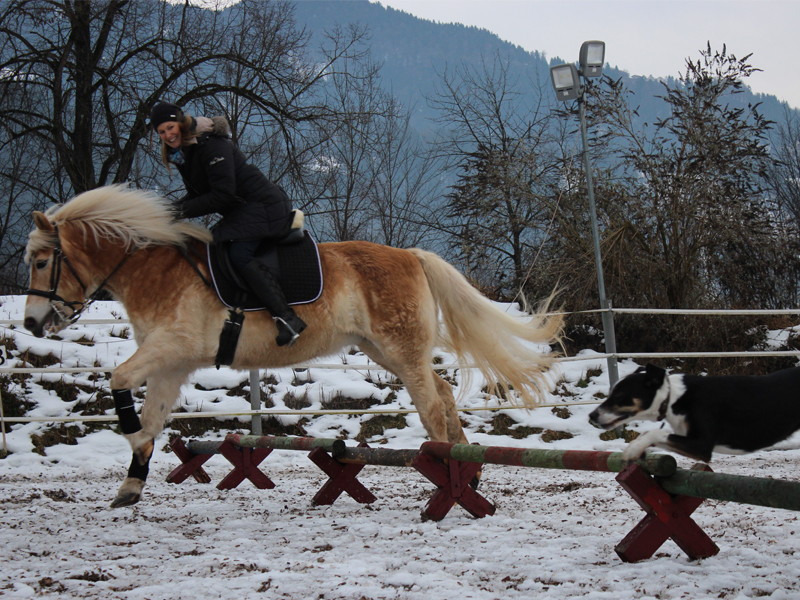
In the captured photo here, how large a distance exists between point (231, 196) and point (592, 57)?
634cm

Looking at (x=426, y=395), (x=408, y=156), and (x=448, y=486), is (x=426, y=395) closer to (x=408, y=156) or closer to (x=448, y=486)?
(x=448, y=486)

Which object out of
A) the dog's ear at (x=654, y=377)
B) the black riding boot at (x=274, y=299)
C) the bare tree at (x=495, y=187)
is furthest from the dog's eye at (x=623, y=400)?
the bare tree at (x=495, y=187)

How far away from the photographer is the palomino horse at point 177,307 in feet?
13.2

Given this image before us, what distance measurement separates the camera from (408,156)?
1569cm

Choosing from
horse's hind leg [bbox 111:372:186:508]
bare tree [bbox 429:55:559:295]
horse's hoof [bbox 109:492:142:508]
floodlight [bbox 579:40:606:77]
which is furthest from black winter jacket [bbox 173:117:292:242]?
bare tree [bbox 429:55:559:295]

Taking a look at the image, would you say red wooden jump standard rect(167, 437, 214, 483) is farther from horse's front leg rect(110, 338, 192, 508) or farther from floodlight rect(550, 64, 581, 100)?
floodlight rect(550, 64, 581, 100)

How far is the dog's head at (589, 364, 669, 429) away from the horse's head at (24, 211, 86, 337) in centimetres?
319

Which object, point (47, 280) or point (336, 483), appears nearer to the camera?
point (47, 280)

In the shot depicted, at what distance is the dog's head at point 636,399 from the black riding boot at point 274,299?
1.89 meters

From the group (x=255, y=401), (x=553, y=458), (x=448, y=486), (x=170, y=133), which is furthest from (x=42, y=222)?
(x=255, y=401)

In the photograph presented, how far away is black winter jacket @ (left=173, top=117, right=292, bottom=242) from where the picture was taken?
166 inches

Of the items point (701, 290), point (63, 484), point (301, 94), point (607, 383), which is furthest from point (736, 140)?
point (63, 484)

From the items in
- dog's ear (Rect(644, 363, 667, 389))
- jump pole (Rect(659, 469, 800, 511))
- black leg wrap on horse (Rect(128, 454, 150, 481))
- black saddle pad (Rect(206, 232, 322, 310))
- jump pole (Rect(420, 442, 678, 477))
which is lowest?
black leg wrap on horse (Rect(128, 454, 150, 481))

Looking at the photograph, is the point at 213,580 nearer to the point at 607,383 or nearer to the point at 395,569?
the point at 395,569
